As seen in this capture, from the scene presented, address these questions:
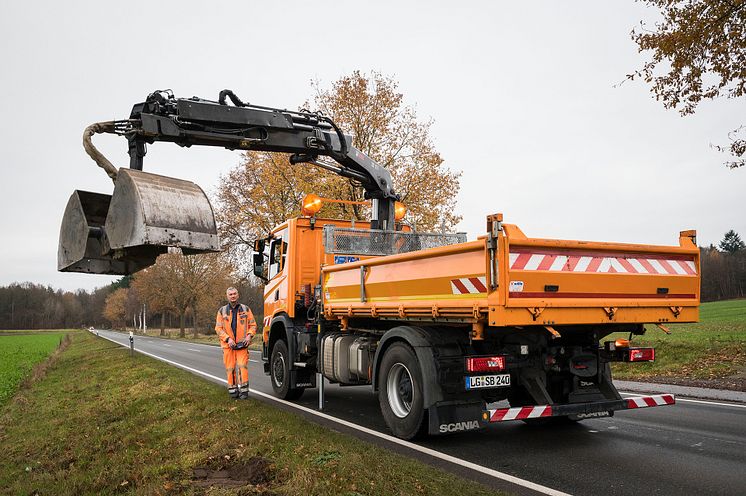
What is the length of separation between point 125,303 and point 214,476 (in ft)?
317

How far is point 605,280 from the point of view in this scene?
5.71 metres

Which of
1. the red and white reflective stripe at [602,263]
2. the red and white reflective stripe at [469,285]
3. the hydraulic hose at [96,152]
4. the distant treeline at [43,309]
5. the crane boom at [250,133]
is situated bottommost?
the distant treeline at [43,309]

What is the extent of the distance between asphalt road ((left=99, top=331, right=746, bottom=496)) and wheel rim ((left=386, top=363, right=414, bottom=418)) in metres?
0.34

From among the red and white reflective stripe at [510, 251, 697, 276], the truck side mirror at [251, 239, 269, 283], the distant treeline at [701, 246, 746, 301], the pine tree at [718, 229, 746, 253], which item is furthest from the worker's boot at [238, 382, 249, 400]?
the pine tree at [718, 229, 746, 253]

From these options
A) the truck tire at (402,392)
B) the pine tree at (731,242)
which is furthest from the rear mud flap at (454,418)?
the pine tree at (731,242)

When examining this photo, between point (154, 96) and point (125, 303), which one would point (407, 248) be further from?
point (125, 303)

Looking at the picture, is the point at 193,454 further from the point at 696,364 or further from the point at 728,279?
the point at 728,279

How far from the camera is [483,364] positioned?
18.2 ft

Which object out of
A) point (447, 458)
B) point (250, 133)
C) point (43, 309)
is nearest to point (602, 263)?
point (447, 458)

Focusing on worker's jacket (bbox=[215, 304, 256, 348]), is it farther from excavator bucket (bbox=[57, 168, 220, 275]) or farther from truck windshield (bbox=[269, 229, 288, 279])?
excavator bucket (bbox=[57, 168, 220, 275])

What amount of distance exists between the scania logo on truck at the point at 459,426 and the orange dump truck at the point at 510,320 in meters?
0.01

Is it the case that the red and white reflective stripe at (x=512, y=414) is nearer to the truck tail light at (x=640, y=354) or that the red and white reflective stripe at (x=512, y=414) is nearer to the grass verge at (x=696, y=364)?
the truck tail light at (x=640, y=354)

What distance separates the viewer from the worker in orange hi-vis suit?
9234mm

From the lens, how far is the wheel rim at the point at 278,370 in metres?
9.71
